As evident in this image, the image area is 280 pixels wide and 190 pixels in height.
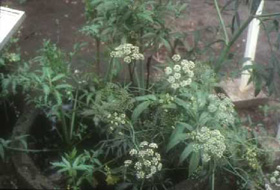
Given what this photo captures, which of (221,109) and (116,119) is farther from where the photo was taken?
(116,119)

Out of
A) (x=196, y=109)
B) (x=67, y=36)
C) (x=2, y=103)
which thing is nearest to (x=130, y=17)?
(x=196, y=109)

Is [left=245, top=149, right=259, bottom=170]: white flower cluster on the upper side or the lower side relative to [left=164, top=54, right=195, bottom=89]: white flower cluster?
lower

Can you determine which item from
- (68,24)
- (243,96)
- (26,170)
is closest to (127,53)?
(26,170)

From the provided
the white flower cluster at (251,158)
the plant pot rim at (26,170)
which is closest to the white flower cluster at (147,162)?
the white flower cluster at (251,158)

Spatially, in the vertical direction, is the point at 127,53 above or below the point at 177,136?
above

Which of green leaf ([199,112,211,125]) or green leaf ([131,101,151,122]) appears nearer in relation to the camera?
green leaf ([199,112,211,125])

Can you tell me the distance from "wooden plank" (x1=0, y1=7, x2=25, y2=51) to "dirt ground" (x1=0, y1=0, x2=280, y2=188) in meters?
1.43

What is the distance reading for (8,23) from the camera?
2865 mm

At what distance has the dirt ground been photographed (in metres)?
4.52

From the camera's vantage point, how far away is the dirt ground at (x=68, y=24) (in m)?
4.52

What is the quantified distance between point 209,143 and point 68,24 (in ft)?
9.94

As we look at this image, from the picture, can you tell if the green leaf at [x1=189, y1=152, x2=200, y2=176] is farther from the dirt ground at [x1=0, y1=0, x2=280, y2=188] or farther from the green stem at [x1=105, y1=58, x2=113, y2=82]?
the dirt ground at [x1=0, y1=0, x2=280, y2=188]

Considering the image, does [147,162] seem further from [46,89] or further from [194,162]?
[46,89]

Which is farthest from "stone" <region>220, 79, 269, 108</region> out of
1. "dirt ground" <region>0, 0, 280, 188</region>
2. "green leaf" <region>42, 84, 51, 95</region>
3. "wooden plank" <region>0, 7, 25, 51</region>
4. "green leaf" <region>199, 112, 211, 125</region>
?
"wooden plank" <region>0, 7, 25, 51</region>
